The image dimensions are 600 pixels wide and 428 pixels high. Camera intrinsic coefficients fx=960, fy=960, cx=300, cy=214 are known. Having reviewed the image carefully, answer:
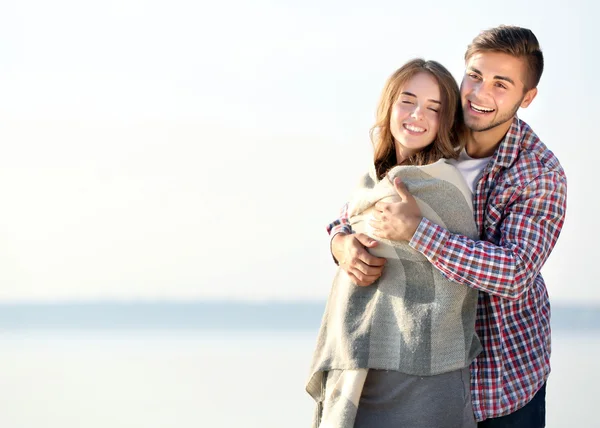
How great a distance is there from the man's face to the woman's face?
95 millimetres

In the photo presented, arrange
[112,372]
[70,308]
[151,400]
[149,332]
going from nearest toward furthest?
[151,400], [112,372], [149,332], [70,308]

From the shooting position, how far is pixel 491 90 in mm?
2297

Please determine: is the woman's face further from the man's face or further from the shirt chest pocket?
the shirt chest pocket

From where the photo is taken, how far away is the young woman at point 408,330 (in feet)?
6.80

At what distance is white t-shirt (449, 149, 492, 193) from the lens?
2266 millimetres

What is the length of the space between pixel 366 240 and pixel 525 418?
1.85ft

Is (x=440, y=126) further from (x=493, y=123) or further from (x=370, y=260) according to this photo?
(x=370, y=260)

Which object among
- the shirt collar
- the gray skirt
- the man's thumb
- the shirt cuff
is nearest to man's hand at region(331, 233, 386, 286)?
the man's thumb

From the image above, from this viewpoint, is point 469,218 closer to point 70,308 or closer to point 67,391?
point 67,391

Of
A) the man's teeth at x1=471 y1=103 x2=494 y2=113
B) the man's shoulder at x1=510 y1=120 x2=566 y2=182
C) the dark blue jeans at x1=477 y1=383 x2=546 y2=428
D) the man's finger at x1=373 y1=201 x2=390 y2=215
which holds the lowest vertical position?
the dark blue jeans at x1=477 y1=383 x2=546 y2=428

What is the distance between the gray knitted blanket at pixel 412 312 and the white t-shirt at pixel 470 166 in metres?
0.12

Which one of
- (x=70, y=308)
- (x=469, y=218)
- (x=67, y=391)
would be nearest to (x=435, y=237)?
(x=469, y=218)

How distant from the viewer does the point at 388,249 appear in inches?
83.9

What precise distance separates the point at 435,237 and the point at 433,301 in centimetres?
15
